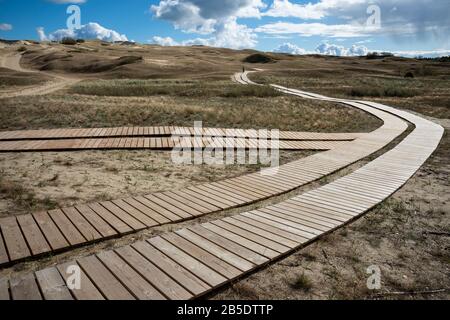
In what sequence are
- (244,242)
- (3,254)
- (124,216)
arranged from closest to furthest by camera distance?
(3,254) → (244,242) → (124,216)

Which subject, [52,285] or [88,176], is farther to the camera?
[88,176]

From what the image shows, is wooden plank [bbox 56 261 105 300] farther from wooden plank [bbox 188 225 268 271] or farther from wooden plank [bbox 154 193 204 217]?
wooden plank [bbox 154 193 204 217]

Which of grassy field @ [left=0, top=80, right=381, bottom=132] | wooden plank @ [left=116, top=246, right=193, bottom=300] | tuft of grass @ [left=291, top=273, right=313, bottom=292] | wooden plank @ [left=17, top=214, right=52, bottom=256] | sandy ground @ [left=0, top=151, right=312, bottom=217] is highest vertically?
grassy field @ [left=0, top=80, right=381, bottom=132]

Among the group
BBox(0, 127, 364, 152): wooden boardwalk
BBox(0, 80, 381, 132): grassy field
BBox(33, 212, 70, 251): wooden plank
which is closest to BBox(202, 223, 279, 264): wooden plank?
BBox(33, 212, 70, 251): wooden plank

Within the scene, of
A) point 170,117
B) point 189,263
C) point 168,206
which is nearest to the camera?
point 189,263

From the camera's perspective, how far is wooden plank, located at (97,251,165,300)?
3.53m

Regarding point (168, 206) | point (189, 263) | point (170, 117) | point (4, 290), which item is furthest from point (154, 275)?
point (170, 117)

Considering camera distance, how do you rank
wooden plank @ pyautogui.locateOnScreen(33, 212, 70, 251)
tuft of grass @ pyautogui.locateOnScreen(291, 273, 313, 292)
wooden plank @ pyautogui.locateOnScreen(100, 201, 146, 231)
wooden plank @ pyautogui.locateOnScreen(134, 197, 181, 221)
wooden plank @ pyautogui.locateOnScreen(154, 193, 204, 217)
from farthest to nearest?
1. wooden plank @ pyautogui.locateOnScreen(154, 193, 204, 217)
2. wooden plank @ pyautogui.locateOnScreen(134, 197, 181, 221)
3. wooden plank @ pyautogui.locateOnScreen(100, 201, 146, 231)
4. wooden plank @ pyautogui.locateOnScreen(33, 212, 70, 251)
5. tuft of grass @ pyautogui.locateOnScreen(291, 273, 313, 292)

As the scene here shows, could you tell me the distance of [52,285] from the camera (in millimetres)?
3629

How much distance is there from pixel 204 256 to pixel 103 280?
1.18m

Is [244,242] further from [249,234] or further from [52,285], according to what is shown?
[52,285]

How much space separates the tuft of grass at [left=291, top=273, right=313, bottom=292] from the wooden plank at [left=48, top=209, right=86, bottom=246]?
2.73 m

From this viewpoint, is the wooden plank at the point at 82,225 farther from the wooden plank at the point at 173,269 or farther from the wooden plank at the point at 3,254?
the wooden plank at the point at 3,254
